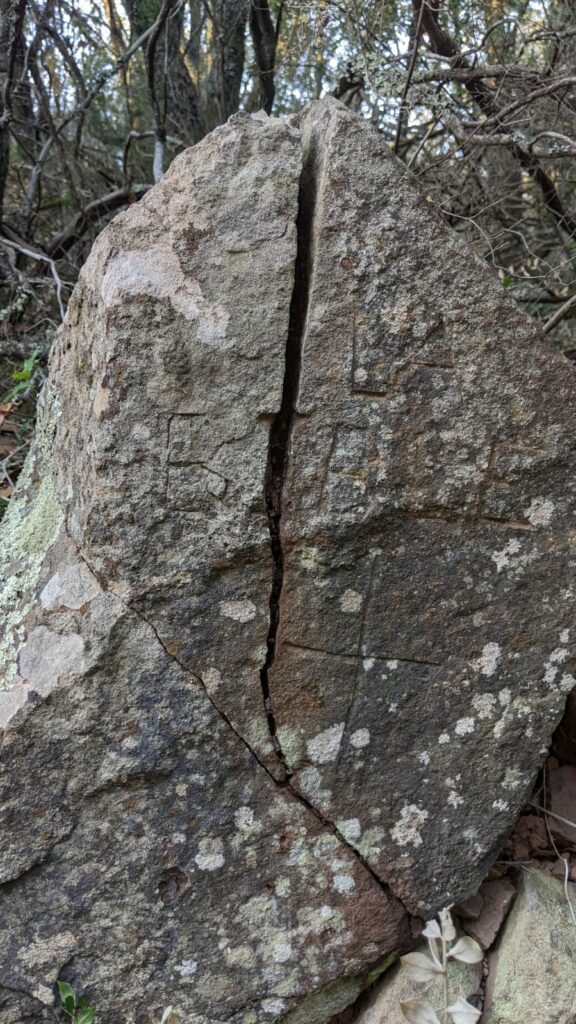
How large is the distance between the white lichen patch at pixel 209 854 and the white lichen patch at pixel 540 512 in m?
1.03

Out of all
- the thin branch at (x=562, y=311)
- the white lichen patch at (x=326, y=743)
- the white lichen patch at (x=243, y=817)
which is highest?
the thin branch at (x=562, y=311)

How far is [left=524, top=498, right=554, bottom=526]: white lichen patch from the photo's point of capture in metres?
1.83

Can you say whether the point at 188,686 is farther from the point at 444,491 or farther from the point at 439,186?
the point at 439,186

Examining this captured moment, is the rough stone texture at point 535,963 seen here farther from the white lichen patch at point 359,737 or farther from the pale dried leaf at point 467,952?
the white lichen patch at point 359,737

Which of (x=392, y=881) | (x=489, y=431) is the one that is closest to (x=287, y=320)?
(x=489, y=431)

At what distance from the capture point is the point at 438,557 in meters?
1.83

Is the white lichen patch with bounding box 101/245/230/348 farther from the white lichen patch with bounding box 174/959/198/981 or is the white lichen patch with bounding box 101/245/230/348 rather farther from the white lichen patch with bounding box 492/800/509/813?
the white lichen patch with bounding box 174/959/198/981

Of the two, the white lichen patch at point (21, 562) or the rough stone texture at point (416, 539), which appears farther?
the white lichen patch at point (21, 562)

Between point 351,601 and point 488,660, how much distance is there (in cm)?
35

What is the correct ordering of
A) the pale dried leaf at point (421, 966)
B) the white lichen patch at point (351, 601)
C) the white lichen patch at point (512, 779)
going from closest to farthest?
1. the pale dried leaf at point (421, 966)
2. the white lichen patch at point (351, 601)
3. the white lichen patch at point (512, 779)

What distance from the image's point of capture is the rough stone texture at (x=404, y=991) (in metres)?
1.89

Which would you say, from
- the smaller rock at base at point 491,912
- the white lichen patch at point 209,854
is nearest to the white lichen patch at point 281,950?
the white lichen patch at point 209,854

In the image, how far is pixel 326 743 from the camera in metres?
1.87

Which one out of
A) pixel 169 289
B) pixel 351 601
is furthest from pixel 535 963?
pixel 169 289
